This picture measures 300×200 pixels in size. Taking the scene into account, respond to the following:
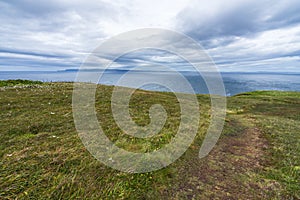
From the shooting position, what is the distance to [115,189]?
18.8ft

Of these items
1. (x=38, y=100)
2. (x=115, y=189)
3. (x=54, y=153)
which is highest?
(x=38, y=100)

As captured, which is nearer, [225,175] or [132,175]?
[132,175]

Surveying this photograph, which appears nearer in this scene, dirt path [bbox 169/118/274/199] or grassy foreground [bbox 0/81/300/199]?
grassy foreground [bbox 0/81/300/199]

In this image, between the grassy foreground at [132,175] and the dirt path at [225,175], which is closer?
the grassy foreground at [132,175]

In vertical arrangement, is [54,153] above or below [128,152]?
above

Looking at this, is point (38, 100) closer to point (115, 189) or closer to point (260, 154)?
point (115, 189)

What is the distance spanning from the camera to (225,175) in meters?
7.26

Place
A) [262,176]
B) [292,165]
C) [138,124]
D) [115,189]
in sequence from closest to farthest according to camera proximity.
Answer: [115,189] → [262,176] → [292,165] → [138,124]

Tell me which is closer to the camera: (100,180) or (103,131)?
(100,180)

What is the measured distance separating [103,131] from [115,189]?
5.42 metres

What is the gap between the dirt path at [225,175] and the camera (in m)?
6.08

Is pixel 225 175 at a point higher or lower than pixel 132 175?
lower

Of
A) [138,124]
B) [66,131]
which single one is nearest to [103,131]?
[66,131]

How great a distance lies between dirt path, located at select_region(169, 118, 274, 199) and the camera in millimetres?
6082
